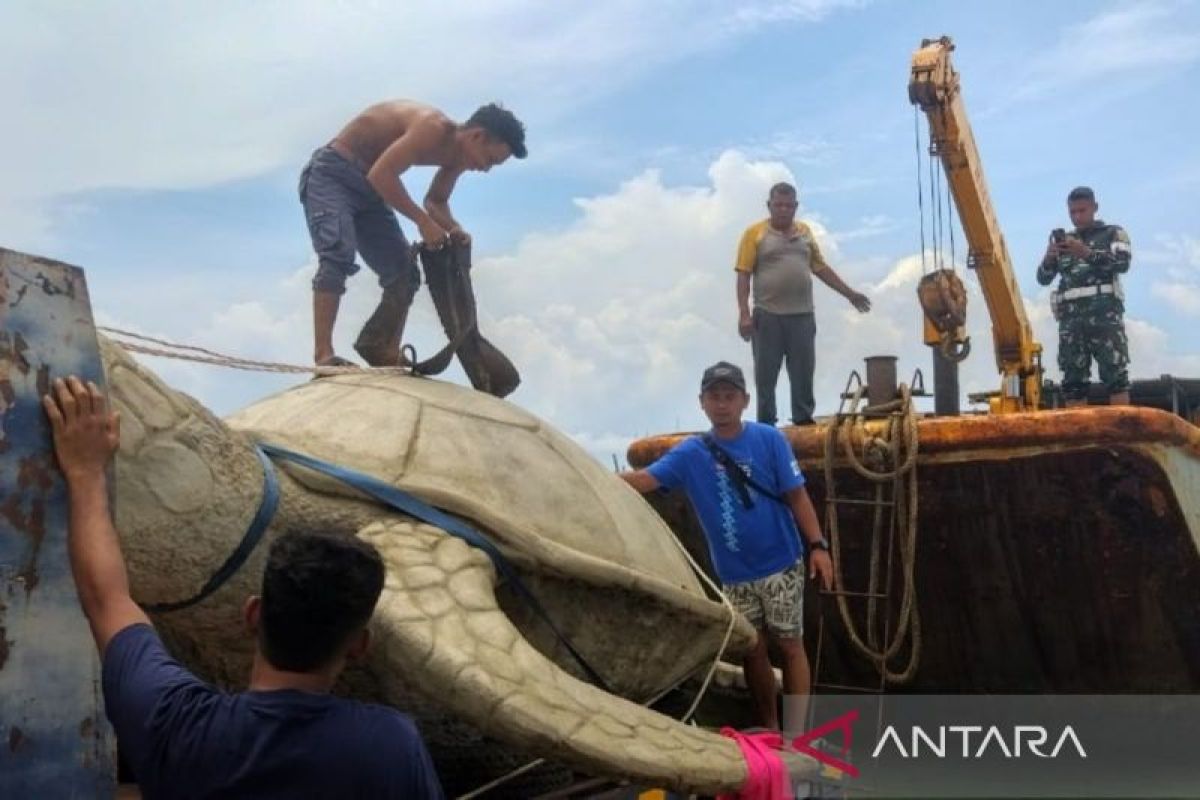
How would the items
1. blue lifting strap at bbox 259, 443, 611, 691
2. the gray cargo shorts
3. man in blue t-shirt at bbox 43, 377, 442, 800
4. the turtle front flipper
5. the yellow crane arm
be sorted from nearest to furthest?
man in blue t-shirt at bbox 43, 377, 442, 800 < the turtle front flipper < blue lifting strap at bbox 259, 443, 611, 691 < the gray cargo shorts < the yellow crane arm

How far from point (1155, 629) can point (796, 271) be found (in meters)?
2.68

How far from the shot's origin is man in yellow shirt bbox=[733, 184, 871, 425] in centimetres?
689

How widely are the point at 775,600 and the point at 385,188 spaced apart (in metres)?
2.11

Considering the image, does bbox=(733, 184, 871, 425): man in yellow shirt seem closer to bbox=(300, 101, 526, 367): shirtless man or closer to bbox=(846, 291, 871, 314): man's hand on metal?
bbox=(846, 291, 871, 314): man's hand on metal

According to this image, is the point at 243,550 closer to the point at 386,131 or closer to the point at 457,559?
the point at 457,559

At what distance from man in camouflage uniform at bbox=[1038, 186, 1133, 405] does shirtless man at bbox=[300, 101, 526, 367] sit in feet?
15.3

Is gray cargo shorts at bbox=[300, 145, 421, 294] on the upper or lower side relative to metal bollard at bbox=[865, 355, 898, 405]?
upper

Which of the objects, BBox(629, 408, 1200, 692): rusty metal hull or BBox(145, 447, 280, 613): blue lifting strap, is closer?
BBox(145, 447, 280, 613): blue lifting strap

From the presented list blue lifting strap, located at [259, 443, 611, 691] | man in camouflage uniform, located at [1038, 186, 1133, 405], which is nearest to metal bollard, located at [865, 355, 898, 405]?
man in camouflage uniform, located at [1038, 186, 1133, 405]

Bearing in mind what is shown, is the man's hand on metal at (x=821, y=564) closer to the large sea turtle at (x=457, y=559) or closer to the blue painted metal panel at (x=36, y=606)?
the large sea turtle at (x=457, y=559)

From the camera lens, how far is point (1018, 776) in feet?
20.9

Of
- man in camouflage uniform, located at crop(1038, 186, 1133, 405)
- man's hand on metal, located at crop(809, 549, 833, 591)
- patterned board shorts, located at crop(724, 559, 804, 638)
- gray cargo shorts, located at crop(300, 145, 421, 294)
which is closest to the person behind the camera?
patterned board shorts, located at crop(724, 559, 804, 638)

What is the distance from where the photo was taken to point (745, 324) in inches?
278

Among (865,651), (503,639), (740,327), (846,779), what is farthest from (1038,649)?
(503,639)
